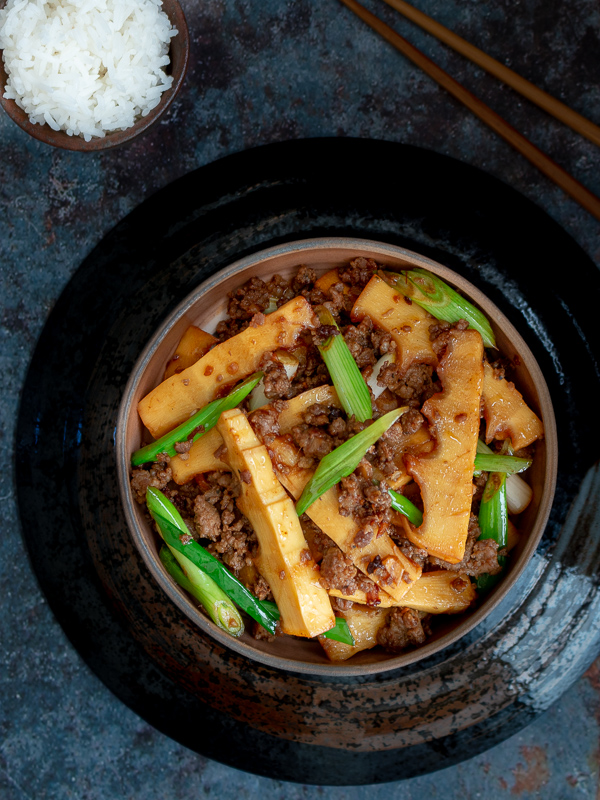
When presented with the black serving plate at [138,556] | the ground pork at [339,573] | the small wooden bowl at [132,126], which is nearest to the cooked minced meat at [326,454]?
the ground pork at [339,573]

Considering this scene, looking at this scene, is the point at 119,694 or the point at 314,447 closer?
the point at 314,447

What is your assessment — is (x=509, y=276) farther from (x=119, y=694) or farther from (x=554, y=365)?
(x=119, y=694)

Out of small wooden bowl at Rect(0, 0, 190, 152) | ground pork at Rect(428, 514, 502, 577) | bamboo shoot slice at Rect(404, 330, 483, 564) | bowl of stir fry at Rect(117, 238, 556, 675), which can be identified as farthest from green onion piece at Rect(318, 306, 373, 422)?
small wooden bowl at Rect(0, 0, 190, 152)

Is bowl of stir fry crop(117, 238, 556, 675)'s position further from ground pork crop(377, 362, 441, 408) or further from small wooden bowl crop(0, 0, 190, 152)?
small wooden bowl crop(0, 0, 190, 152)

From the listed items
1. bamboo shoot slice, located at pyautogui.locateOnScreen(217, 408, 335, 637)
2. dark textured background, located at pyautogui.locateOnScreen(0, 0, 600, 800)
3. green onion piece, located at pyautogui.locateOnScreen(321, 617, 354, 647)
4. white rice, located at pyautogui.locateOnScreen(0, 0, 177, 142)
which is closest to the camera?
bamboo shoot slice, located at pyautogui.locateOnScreen(217, 408, 335, 637)

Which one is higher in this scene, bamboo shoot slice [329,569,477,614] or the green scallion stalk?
the green scallion stalk

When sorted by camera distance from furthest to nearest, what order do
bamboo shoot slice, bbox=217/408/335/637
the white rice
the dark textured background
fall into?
the dark textured background < the white rice < bamboo shoot slice, bbox=217/408/335/637

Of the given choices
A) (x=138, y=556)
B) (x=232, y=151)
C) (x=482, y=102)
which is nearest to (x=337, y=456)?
(x=138, y=556)

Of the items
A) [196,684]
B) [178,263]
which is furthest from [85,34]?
[196,684]
